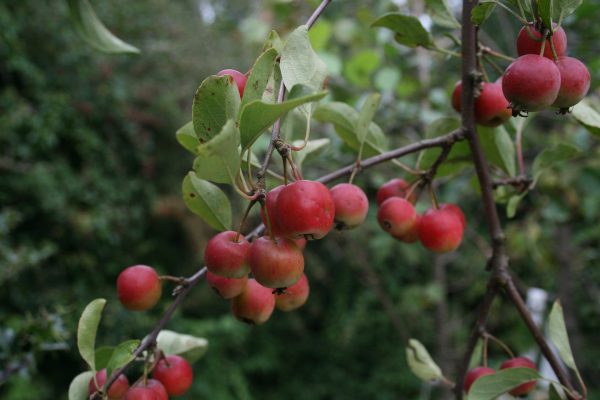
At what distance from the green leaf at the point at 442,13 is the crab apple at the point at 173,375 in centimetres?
48

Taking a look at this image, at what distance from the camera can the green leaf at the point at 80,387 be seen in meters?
0.54

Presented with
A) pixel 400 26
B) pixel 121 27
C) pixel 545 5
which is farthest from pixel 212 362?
pixel 545 5

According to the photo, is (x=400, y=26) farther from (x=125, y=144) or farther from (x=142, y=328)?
(x=125, y=144)

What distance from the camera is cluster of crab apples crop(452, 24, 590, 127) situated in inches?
17.6

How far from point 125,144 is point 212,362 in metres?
1.19

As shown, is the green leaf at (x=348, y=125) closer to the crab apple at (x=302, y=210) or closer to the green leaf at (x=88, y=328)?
the crab apple at (x=302, y=210)

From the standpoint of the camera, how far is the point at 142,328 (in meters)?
2.13

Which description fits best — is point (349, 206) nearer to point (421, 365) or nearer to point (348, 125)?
point (348, 125)

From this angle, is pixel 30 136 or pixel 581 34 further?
pixel 30 136

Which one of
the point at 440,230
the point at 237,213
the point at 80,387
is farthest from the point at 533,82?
the point at 237,213

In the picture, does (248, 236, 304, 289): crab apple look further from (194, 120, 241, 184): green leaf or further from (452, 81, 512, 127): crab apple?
(452, 81, 512, 127): crab apple

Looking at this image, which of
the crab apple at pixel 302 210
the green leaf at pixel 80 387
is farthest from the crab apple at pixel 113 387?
the crab apple at pixel 302 210

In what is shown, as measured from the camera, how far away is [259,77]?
0.41 meters

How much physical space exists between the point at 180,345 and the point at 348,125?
1.07ft
